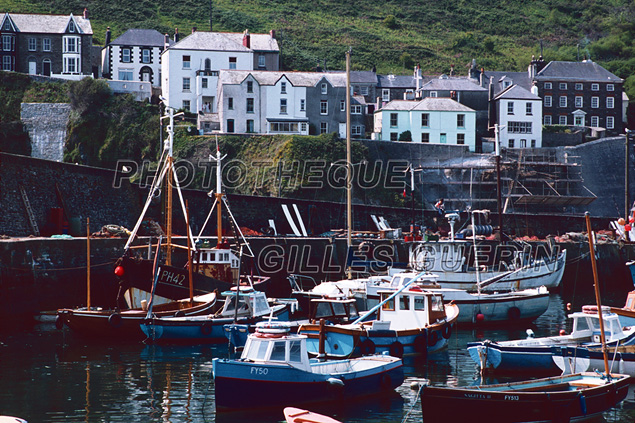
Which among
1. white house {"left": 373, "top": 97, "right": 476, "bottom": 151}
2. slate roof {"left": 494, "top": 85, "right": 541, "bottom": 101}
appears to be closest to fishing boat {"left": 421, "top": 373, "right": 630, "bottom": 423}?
white house {"left": 373, "top": 97, "right": 476, "bottom": 151}

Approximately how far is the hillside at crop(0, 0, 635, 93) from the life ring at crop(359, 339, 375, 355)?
3169 inches

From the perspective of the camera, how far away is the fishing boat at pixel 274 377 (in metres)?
18.8

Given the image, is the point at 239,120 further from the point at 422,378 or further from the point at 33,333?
the point at 422,378

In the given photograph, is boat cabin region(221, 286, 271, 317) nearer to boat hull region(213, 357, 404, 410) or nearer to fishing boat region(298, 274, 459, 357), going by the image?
fishing boat region(298, 274, 459, 357)

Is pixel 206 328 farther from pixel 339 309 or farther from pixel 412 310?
pixel 412 310

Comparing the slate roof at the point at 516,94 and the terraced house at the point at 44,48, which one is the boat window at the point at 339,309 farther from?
the terraced house at the point at 44,48

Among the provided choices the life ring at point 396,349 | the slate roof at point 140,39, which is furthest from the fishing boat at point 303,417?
the slate roof at point 140,39

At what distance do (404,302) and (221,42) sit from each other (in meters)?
56.5

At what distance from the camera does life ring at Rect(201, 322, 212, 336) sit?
2800cm

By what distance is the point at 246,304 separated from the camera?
96.8ft

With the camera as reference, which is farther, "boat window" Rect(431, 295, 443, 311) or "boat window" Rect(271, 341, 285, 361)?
"boat window" Rect(431, 295, 443, 311)

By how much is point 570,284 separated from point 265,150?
2840 centimetres

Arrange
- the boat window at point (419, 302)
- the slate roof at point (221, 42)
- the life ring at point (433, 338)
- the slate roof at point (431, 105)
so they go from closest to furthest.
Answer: the life ring at point (433, 338)
the boat window at point (419, 302)
the slate roof at point (431, 105)
the slate roof at point (221, 42)

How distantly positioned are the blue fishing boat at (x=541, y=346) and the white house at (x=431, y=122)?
155 ft
